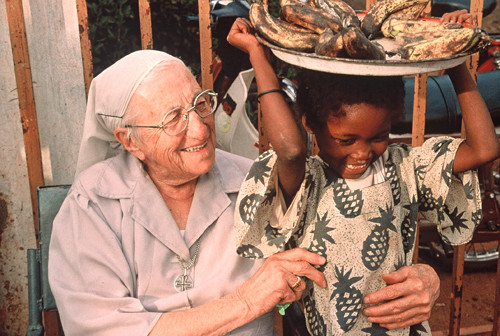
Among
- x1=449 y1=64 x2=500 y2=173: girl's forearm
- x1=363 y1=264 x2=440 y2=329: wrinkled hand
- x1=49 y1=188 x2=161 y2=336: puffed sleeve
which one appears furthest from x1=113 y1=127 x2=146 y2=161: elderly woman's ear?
x1=449 y1=64 x2=500 y2=173: girl's forearm

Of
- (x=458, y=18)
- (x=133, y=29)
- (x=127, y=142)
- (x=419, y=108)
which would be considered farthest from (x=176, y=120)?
(x=133, y=29)

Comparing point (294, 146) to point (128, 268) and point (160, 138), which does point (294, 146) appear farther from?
point (128, 268)

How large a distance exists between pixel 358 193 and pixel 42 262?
1.44 meters

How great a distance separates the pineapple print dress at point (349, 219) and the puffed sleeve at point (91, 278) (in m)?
0.48

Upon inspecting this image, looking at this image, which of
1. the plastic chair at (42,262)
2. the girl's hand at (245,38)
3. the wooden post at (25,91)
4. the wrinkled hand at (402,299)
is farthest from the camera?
the wooden post at (25,91)

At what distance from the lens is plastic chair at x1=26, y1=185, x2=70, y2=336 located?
2.29 meters

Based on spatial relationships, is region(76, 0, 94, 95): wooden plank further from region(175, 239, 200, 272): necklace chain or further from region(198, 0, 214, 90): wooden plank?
region(175, 239, 200, 272): necklace chain

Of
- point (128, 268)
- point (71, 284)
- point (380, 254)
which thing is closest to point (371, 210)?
point (380, 254)

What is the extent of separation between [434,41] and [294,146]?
53 cm

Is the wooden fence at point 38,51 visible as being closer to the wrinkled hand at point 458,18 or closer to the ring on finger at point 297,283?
the wrinkled hand at point 458,18

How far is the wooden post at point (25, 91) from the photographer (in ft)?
7.86

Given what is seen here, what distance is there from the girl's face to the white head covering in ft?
2.48

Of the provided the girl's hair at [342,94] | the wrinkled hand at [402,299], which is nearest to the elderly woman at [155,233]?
the wrinkled hand at [402,299]

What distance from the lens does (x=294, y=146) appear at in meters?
1.65
